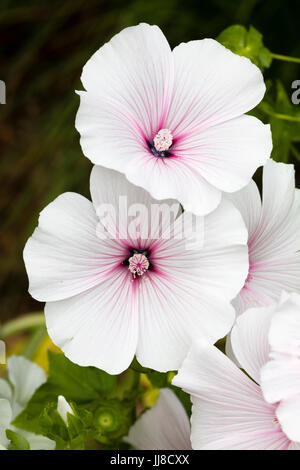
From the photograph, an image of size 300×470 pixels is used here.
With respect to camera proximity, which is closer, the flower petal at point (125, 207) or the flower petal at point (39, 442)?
the flower petal at point (125, 207)

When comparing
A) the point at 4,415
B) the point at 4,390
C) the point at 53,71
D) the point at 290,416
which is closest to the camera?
the point at 290,416

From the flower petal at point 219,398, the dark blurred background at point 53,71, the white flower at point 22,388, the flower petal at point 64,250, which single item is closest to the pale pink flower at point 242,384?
the flower petal at point 219,398

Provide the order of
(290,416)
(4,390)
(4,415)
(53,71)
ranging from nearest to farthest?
(290,416) < (4,415) < (4,390) < (53,71)

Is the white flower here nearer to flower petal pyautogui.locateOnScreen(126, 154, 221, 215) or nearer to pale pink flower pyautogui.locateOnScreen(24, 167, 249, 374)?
pale pink flower pyautogui.locateOnScreen(24, 167, 249, 374)

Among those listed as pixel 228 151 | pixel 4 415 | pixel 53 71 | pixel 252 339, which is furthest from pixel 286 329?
pixel 53 71

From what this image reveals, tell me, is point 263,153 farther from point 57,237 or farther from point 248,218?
point 57,237

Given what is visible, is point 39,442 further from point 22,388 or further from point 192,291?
point 192,291

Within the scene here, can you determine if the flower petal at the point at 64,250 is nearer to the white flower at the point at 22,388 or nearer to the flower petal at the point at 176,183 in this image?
the flower petal at the point at 176,183
